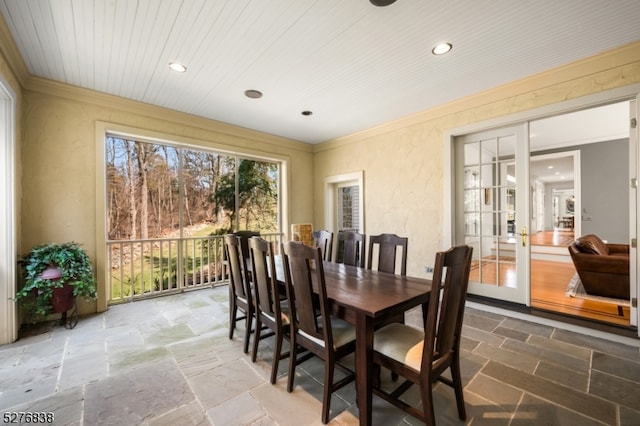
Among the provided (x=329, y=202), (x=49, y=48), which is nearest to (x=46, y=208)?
(x=49, y=48)

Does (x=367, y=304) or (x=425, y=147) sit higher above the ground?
(x=425, y=147)

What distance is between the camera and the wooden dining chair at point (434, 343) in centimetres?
137

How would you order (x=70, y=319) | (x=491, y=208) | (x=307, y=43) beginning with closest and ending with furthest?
(x=307, y=43) → (x=70, y=319) → (x=491, y=208)

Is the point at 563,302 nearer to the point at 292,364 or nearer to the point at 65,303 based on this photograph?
the point at 292,364

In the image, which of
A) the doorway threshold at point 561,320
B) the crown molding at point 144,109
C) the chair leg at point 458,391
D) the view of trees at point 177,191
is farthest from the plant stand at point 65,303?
the doorway threshold at point 561,320

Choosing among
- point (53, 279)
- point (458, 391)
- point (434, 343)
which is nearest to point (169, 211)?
point (53, 279)

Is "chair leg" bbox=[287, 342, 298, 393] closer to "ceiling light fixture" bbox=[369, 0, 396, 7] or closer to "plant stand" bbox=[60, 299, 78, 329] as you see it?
"ceiling light fixture" bbox=[369, 0, 396, 7]

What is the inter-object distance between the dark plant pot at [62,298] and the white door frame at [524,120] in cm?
478

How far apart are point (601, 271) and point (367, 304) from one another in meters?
3.86

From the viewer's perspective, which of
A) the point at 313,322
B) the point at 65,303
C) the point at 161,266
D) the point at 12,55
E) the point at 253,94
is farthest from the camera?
the point at 161,266

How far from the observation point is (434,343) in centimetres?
141

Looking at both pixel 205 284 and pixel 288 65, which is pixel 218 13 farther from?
pixel 205 284

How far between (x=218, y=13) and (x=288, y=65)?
0.87 m

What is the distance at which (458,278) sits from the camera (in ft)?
4.92
